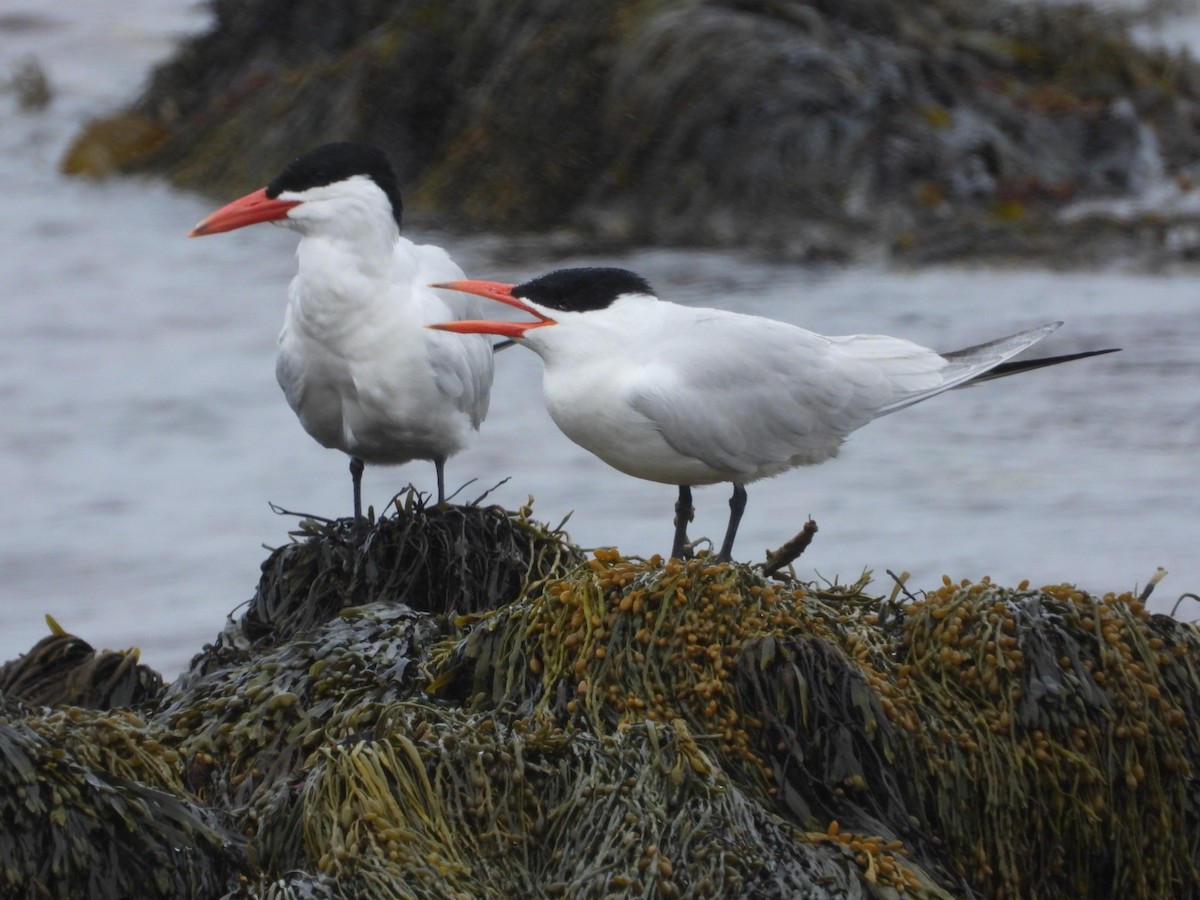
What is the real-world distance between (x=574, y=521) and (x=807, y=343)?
11.3 feet

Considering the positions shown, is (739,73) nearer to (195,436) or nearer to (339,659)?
(195,436)

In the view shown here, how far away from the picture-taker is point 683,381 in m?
4.32

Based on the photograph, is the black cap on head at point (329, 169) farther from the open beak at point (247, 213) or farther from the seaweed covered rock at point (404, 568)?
the seaweed covered rock at point (404, 568)

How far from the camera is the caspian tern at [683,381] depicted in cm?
423

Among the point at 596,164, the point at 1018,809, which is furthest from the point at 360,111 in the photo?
the point at 1018,809

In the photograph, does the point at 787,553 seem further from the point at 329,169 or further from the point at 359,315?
the point at 329,169

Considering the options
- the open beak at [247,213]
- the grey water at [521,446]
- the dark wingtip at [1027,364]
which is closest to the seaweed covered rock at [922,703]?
the dark wingtip at [1027,364]

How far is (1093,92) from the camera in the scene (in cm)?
1144

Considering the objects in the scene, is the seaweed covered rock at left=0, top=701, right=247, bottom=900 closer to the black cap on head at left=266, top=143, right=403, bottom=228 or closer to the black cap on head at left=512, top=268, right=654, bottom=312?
the black cap on head at left=512, top=268, right=654, bottom=312

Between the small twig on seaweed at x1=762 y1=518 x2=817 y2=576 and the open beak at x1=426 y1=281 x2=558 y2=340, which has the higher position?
the open beak at x1=426 y1=281 x2=558 y2=340

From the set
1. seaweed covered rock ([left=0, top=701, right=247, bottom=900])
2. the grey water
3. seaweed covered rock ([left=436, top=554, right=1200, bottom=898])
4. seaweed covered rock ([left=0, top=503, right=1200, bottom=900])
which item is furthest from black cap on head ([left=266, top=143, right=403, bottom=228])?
seaweed covered rock ([left=0, top=701, right=247, bottom=900])

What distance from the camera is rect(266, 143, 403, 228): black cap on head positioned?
17.2 ft

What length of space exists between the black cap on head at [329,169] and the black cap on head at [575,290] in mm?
1113

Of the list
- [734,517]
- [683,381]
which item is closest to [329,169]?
[683,381]
